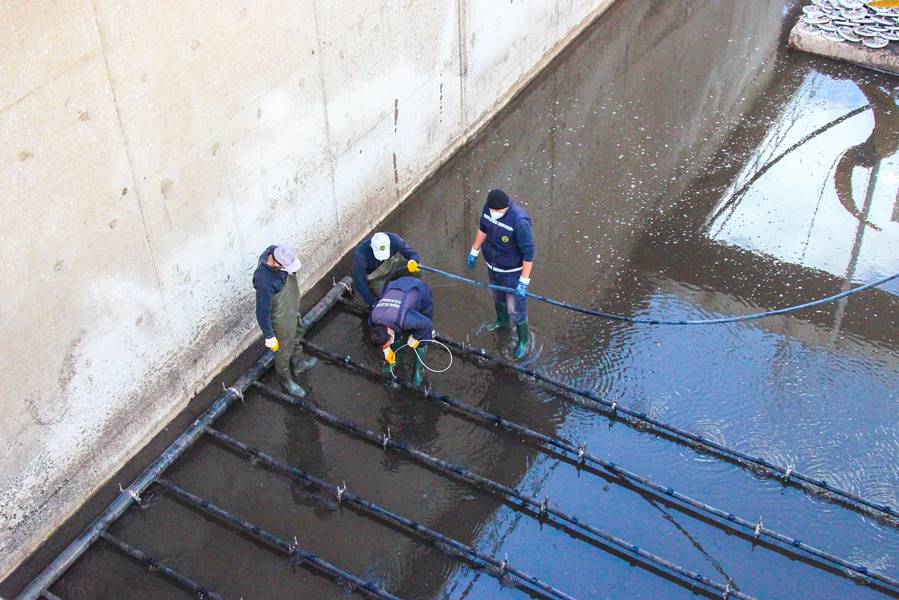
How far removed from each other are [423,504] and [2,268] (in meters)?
3.12

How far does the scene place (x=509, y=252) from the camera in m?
7.06

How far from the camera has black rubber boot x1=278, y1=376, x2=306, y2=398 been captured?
7.15 meters

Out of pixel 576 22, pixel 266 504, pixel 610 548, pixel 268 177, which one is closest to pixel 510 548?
pixel 610 548

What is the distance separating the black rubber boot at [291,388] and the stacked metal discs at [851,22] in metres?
8.38

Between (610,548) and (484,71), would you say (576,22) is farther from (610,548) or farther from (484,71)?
(610,548)

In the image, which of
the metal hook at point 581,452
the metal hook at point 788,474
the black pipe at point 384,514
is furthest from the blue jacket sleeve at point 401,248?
the metal hook at point 788,474

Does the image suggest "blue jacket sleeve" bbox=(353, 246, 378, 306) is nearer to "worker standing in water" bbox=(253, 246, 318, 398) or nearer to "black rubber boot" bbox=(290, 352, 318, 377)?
"worker standing in water" bbox=(253, 246, 318, 398)

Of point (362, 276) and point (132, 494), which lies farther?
point (362, 276)

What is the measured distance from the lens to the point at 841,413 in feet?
22.8

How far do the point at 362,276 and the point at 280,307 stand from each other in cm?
82

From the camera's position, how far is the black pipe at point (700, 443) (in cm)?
621

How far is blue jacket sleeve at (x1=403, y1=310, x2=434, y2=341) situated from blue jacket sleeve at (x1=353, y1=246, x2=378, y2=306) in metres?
0.68

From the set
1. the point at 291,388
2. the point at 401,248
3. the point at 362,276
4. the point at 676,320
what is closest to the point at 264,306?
the point at 291,388

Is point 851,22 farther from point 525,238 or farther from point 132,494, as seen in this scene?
point 132,494
